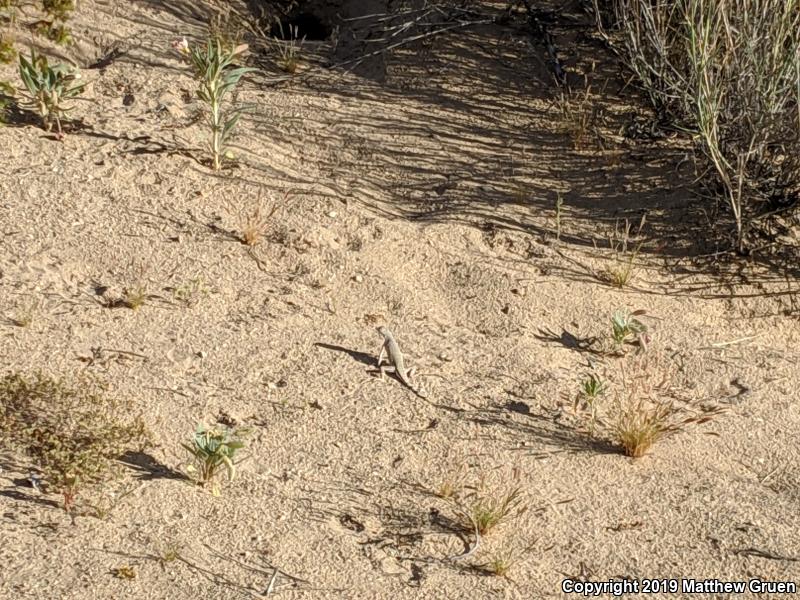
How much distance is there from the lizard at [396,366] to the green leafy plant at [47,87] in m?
2.19

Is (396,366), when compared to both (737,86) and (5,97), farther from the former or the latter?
(5,97)

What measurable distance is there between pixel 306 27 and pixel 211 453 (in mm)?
3842

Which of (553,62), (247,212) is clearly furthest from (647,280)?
(247,212)

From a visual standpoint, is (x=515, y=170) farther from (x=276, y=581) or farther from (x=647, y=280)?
(x=276, y=581)

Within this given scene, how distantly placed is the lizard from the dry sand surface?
6 centimetres

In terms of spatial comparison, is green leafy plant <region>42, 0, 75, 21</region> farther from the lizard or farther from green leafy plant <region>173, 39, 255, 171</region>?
the lizard

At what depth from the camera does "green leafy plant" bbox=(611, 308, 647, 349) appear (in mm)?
5012

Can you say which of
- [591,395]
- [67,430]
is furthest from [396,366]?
[67,430]

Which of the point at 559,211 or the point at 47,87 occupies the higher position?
Result: the point at 47,87

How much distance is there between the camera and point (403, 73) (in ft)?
21.9

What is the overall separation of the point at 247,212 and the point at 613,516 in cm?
238

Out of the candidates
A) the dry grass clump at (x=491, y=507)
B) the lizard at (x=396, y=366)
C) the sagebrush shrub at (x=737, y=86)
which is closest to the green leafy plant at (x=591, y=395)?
the dry grass clump at (x=491, y=507)

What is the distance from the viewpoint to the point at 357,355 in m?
4.88

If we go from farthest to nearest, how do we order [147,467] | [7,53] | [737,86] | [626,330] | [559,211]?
[7,53], [559,211], [737,86], [626,330], [147,467]
